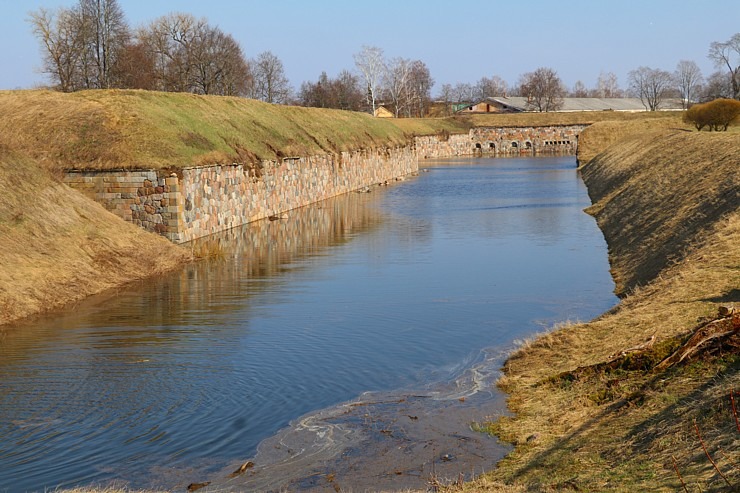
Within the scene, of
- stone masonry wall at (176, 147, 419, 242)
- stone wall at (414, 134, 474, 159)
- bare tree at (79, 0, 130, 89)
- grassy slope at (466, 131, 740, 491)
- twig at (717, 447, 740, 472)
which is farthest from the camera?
stone wall at (414, 134, 474, 159)

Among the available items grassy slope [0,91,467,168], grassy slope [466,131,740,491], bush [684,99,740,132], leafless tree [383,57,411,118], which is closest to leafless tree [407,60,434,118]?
leafless tree [383,57,411,118]

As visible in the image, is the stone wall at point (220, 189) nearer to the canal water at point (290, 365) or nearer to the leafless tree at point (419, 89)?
the canal water at point (290, 365)

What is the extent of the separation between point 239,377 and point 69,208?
41.8 feet

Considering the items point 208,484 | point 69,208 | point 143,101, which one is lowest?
point 208,484

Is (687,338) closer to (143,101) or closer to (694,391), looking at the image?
(694,391)

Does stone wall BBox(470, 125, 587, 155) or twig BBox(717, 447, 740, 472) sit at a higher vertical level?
stone wall BBox(470, 125, 587, 155)

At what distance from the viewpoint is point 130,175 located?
28.5 metres

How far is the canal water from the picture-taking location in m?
10.3

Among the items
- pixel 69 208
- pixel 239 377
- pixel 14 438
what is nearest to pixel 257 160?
pixel 69 208

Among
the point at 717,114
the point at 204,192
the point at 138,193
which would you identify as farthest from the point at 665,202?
the point at 717,114

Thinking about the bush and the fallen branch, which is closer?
the fallen branch

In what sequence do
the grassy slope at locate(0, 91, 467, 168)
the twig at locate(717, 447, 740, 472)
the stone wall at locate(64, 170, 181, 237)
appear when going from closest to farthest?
the twig at locate(717, 447, 740, 472)
the stone wall at locate(64, 170, 181, 237)
the grassy slope at locate(0, 91, 467, 168)

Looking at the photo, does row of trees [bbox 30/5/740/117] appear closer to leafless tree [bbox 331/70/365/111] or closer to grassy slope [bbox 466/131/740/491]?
leafless tree [bbox 331/70/365/111]

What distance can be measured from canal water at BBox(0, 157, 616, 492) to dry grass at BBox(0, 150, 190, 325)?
0.78 metres
